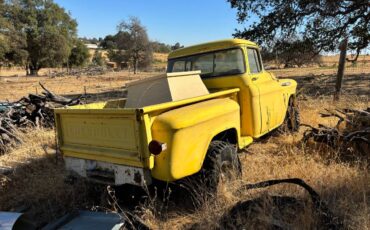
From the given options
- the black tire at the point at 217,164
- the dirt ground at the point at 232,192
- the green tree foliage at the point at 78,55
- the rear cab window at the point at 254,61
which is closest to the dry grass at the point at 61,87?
the dirt ground at the point at 232,192

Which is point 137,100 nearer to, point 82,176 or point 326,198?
point 82,176

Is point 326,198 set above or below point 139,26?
below

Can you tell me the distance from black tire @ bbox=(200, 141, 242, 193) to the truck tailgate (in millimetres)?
855

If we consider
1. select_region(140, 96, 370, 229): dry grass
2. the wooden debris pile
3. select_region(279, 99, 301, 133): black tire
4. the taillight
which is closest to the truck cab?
select_region(140, 96, 370, 229): dry grass

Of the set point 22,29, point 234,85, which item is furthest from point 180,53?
point 22,29

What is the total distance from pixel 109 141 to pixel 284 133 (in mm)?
4370

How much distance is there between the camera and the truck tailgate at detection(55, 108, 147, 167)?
3.58 metres

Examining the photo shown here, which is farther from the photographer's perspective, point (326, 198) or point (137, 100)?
point (137, 100)

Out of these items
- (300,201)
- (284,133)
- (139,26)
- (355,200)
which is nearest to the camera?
(300,201)

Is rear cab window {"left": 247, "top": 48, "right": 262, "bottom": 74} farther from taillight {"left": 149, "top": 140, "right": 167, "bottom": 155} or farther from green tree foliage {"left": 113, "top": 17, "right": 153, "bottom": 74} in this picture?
green tree foliage {"left": 113, "top": 17, "right": 153, "bottom": 74}

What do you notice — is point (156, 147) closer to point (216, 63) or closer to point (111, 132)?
point (111, 132)

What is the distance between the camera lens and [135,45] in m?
56.6

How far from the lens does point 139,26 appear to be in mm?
55281

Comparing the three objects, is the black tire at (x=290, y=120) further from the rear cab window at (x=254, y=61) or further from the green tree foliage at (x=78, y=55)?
the green tree foliage at (x=78, y=55)
